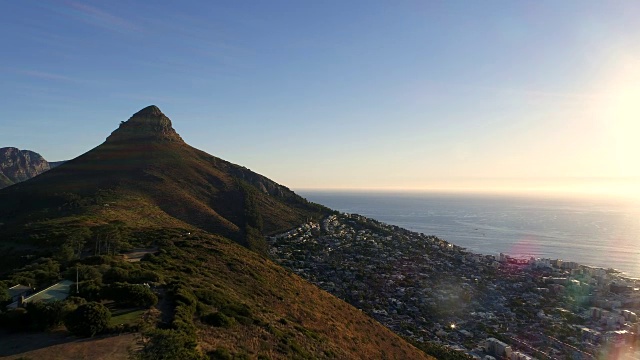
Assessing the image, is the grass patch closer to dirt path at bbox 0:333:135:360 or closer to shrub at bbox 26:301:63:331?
dirt path at bbox 0:333:135:360

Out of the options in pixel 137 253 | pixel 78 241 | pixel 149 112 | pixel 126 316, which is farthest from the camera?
pixel 149 112

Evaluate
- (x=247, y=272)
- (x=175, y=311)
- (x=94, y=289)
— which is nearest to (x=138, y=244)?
(x=247, y=272)

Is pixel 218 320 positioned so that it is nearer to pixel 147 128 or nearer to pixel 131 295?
pixel 131 295

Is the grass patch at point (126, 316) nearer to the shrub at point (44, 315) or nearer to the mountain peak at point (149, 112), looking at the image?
the shrub at point (44, 315)

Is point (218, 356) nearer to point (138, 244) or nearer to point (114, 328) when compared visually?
point (114, 328)

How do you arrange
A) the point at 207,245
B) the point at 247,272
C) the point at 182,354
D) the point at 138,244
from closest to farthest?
the point at 182,354 < the point at 247,272 < the point at 138,244 < the point at 207,245

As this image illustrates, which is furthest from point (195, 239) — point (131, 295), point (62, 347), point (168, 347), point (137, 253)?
point (168, 347)
